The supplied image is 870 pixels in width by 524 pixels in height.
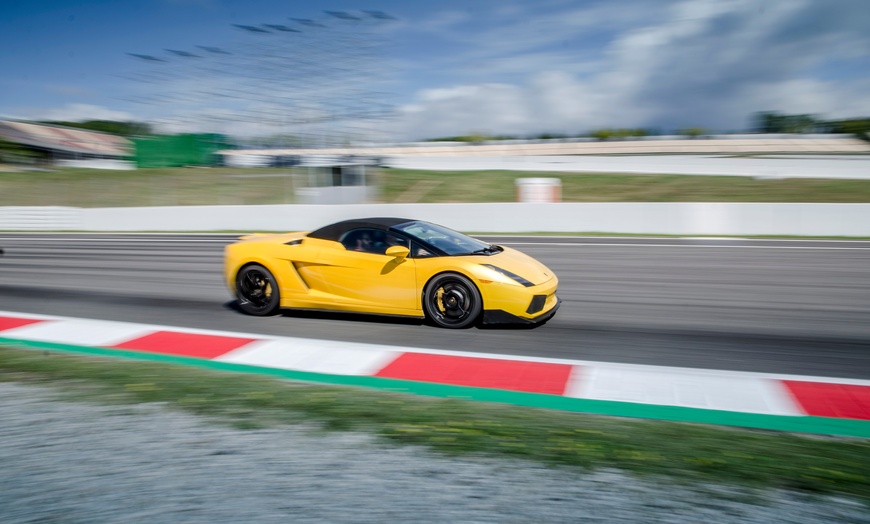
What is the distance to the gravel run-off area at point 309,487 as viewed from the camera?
8.85ft

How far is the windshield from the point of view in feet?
21.7

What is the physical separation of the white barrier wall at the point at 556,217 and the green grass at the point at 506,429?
16546mm

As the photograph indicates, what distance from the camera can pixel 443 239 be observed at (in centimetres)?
688

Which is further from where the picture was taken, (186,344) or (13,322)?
(13,322)

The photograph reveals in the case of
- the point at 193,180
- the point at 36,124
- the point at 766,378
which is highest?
the point at 36,124

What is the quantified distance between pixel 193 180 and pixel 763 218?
1150 inches

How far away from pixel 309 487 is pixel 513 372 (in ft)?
7.87

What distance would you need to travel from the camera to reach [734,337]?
241 inches

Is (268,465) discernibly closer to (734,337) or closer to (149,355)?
(149,355)

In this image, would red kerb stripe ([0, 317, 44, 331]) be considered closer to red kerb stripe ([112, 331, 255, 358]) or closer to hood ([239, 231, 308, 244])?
red kerb stripe ([112, 331, 255, 358])

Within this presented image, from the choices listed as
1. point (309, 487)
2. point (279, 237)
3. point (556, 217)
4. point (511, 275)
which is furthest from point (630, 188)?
point (309, 487)

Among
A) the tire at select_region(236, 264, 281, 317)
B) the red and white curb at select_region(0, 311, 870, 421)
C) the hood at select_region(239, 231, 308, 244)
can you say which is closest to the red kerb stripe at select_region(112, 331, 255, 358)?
the red and white curb at select_region(0, 311, 870, 421)

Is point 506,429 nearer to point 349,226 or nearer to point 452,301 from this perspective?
point 452,301

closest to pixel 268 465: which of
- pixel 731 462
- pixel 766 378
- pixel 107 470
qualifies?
pixel 107 470
